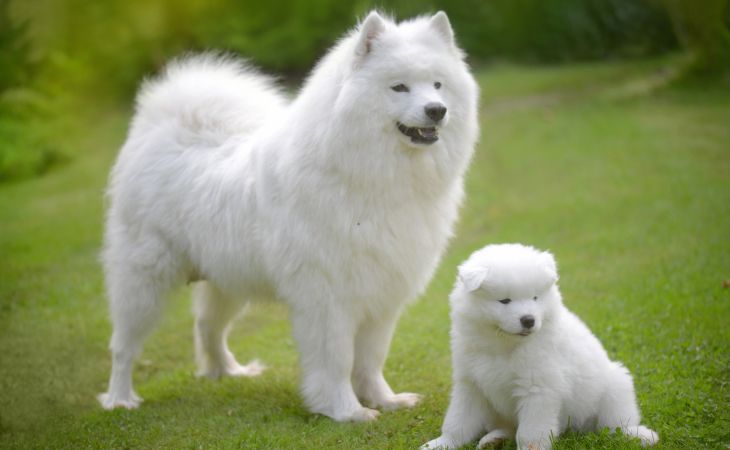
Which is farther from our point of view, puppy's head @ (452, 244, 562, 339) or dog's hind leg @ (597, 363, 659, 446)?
dog's hind leg @ (597, 363, 659, 446)

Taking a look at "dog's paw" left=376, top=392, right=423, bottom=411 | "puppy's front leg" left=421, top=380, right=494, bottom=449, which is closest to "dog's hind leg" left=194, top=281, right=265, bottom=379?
"dog's paw" left=376, top=392, right=423, bottom=411

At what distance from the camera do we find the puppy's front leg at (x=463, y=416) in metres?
4.08

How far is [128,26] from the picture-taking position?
18891 mm

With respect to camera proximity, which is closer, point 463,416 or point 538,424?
point 538,424

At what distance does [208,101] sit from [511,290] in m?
3.02

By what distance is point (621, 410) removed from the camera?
4020mm

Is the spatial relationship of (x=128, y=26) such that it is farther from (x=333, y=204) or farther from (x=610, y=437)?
(x=610, y=437)

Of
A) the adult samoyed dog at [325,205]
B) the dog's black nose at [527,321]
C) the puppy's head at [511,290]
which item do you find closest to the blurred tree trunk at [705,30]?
the adult samoyed dog at [325,205]

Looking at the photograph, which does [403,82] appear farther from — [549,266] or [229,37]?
[229,37]

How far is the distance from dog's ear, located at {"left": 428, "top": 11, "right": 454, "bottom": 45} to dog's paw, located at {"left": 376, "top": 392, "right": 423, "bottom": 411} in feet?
7.49

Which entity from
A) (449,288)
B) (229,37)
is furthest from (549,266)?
(229,37)

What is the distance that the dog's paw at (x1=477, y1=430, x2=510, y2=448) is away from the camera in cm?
406

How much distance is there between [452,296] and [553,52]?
19.6 metres

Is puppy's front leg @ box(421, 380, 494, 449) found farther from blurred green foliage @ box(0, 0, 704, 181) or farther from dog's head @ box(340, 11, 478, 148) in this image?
blurred green foliage @ box(0, 0, 704, 181)
